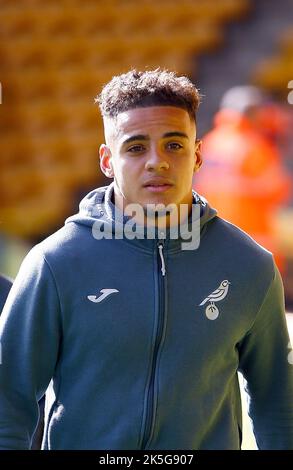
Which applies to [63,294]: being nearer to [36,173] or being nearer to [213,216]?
[213,216]

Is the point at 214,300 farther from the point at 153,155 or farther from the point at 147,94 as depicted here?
→ the point at 147,94

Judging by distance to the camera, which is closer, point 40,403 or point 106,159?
point 106,159

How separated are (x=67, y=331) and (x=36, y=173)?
6347 mm

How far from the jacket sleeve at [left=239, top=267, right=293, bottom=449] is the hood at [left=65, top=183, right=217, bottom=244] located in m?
0.21

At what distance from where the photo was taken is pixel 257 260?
80.5 inches

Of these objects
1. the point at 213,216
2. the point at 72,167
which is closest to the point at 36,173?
the point at 72,167

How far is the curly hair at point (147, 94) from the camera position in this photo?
1.95 m

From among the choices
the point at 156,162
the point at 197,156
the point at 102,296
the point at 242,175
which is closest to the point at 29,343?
the point at 102,296

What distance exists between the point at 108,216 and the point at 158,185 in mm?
148

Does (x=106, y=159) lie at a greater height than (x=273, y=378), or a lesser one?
greater

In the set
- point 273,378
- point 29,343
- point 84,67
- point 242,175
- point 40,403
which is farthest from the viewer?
point 84,67

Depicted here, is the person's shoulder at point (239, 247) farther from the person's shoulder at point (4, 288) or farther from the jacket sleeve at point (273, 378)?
the person's shoulder at point (4, 288)

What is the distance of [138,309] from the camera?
189 centimetres

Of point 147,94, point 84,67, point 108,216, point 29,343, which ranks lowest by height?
point 29,343
